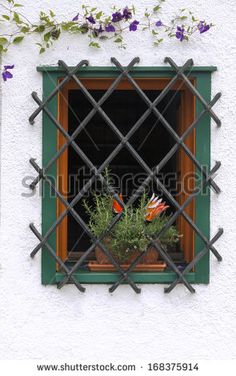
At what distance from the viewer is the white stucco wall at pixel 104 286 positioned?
10.5 feet

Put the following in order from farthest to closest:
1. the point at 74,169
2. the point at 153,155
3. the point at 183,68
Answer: the point at 153,155 < the point at 74,169 < the point at 183,68

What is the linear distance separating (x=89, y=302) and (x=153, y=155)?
4.80 ft

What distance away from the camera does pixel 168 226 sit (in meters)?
3.16

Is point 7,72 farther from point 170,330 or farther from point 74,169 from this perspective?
point 170,330

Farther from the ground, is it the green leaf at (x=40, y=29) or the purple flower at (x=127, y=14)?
the purple flower at (x=127, y=14)

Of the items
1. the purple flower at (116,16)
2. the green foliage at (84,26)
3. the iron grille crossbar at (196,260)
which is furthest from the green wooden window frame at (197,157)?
the purple flower at (116,16)

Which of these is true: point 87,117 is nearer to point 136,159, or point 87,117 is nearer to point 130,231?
point 136,159

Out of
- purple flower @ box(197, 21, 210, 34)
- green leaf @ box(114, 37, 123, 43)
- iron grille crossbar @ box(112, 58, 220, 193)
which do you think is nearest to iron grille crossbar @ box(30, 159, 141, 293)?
iron grille crossbar @ box(112, 58, 220, 193)

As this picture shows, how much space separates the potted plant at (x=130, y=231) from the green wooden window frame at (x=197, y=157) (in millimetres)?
105

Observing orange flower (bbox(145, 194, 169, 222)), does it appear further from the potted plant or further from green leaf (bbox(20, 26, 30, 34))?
green leaf (bbox(20, 26, 30, 34))

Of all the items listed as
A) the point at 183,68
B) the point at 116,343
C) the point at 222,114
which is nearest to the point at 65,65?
the point at 183,68

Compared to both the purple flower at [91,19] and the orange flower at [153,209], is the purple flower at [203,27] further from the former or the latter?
the orange flower at [153,209]

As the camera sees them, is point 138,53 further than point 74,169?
No

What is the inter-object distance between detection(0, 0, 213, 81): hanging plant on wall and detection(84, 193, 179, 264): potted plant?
0.86m
